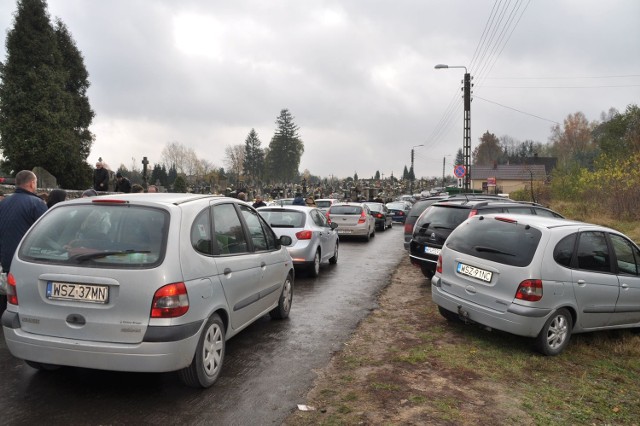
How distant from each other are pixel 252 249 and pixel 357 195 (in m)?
41.3

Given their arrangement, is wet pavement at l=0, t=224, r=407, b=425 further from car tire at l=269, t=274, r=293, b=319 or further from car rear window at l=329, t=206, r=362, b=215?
car rear window at l=329, t=206, r=362, b=215

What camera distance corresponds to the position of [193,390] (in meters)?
3.88

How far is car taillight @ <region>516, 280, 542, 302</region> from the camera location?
4.91 meters

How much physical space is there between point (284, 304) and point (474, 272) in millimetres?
2599

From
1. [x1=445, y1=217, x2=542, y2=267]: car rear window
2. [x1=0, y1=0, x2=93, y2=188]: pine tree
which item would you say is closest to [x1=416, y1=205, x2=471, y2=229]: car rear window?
Result: [x1=445, y1=217, x2=542, y2=267]: car rear window

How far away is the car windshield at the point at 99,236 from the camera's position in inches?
139

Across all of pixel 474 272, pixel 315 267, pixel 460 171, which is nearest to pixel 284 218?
pixel 315 267

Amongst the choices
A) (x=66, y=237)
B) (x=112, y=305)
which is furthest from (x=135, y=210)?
(x=112, y=305)

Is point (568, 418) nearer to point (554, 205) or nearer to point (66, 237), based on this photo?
point (66, 237)

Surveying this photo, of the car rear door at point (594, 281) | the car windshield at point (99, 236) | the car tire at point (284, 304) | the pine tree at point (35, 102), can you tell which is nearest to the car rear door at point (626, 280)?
the car rear door at point (594, 281)

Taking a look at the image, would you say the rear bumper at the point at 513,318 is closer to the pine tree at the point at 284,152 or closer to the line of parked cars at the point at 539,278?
the line of parked cars at the point at 539,278

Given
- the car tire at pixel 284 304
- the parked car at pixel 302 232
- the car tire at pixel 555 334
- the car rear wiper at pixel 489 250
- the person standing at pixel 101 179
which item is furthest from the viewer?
the person standing at pixel 101 179

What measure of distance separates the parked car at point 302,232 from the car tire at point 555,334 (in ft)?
16.3

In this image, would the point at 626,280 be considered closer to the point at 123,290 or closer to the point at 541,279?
the point at 541,279
